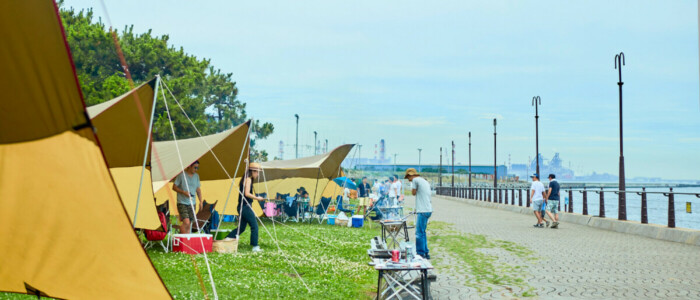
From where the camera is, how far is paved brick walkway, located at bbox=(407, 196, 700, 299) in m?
8.50

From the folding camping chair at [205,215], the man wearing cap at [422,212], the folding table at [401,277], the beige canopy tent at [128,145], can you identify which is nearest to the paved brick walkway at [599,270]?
the folding table at [401,277]

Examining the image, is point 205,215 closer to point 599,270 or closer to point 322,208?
point 599,270

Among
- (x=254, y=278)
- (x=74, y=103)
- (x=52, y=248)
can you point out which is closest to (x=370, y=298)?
(x=254, y=278)

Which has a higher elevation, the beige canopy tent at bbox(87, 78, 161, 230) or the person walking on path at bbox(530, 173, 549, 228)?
the beige canopy tent at bbox(87, 78, 161, 230)

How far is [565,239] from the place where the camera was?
16453mm

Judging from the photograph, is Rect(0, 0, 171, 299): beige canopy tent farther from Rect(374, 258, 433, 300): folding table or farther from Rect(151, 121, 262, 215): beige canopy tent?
Rect(151, 121, 262, 215): beige canopy tent

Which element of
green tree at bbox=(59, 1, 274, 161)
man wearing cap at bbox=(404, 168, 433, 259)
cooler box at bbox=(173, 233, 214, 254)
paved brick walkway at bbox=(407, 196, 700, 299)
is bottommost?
paved brick walkway at bbox=(407, 196, 700, 299)

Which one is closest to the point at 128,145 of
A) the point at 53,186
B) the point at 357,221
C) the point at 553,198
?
the point at 53,186

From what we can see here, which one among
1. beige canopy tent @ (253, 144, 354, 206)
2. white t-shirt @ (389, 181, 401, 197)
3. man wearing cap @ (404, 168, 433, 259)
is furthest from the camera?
white t-shirt @ (389, 181, 401, 197)

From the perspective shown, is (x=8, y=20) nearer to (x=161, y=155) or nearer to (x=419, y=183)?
(x=419, y=183)

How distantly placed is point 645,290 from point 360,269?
4.13 metres

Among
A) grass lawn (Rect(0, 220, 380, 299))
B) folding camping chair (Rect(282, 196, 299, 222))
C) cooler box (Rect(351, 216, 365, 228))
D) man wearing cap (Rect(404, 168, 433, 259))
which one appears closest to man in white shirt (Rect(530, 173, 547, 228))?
cooler box (Rect(351, 216, 365, 228))

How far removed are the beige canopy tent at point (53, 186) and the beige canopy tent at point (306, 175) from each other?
19.8 m

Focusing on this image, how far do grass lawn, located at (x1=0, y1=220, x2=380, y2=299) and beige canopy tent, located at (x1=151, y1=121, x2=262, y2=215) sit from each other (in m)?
1.97
